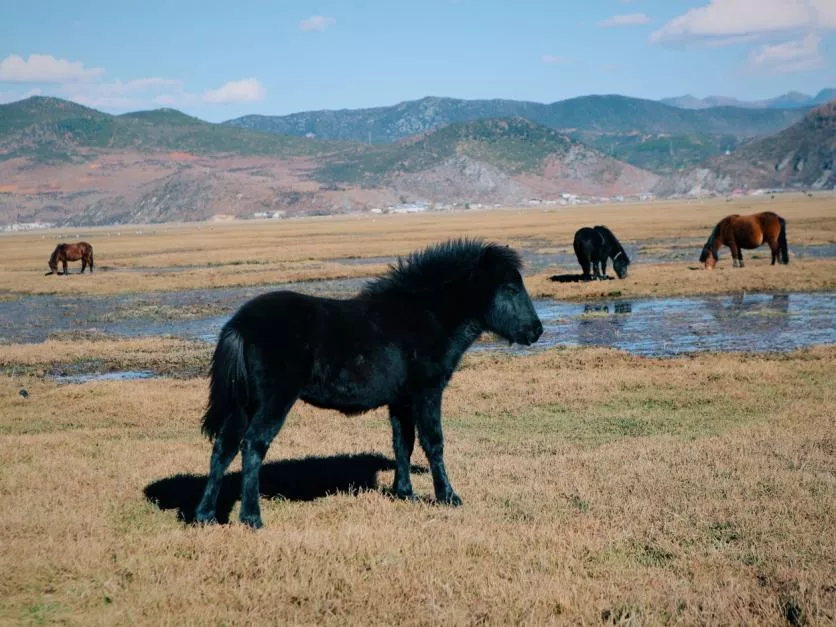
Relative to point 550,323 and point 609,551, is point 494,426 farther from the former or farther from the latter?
point 550,323

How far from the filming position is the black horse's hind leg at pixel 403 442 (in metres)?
8.63

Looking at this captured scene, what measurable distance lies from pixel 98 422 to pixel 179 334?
1082cm

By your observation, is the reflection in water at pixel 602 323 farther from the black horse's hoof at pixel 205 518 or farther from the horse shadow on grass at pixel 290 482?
the black horse's hoof at pixel 205 518

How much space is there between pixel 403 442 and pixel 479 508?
102cm

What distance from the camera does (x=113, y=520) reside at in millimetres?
8055

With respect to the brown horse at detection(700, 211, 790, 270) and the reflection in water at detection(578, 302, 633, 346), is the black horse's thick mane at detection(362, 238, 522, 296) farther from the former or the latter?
the brown horse at detection(700, 211, 790, 270)

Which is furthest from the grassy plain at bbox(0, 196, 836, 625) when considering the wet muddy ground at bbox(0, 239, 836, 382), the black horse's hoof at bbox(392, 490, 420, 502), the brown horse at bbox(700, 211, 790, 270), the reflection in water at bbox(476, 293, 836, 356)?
the brown horse at bbox(700, 211, 790, 270)

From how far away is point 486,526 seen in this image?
24.5 ft

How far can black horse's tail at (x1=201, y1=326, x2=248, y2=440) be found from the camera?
7.50 m

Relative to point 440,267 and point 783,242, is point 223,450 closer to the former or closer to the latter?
point 440,267

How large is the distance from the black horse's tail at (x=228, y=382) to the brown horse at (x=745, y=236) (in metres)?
29.1

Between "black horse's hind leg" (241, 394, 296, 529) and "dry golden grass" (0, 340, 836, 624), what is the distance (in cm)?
18

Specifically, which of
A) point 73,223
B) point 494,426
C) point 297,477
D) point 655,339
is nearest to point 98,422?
point 297,477

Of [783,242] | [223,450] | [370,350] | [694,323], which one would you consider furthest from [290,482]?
[783,242]
